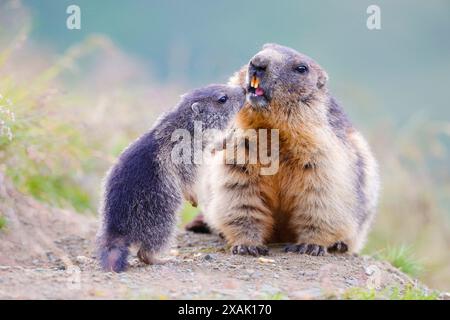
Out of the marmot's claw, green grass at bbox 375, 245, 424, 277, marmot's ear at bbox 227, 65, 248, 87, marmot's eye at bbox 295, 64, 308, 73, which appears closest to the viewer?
marmot's eye at bbox 295, 64, 308, 73

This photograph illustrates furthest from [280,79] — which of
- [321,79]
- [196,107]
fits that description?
[196,107]

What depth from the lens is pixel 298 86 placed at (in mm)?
6895

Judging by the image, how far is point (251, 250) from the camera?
23.3ft

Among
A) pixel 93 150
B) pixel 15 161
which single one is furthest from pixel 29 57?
pixel 15 161

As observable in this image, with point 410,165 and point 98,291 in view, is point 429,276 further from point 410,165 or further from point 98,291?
point 98,291

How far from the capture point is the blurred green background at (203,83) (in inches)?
352

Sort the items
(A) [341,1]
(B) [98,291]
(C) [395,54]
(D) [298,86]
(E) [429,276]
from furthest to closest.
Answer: (A) [341,1]
(C) [395,54]
(E) [429,276]
(D) [298,86]
(B) [98,291]

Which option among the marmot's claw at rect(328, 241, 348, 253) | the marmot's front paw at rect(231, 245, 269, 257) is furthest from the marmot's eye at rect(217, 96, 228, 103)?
the marmot's claw at rect(328, 241, 348, 253)

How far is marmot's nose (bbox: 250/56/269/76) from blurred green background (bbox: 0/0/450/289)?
2.40 m

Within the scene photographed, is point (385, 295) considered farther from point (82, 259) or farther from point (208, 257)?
point (82, 259)

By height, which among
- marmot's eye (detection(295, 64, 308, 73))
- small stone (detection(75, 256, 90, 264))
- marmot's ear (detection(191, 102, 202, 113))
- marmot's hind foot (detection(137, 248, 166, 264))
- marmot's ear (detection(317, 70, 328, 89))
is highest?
marmot's eye (detection(295, 64, 308, 73))

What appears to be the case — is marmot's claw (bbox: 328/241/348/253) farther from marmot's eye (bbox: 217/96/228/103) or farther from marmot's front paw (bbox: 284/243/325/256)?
marmot's eye (bbox: 217/96/228/103)

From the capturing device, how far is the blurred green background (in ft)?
29.4

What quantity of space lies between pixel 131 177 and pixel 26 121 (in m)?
2.10
